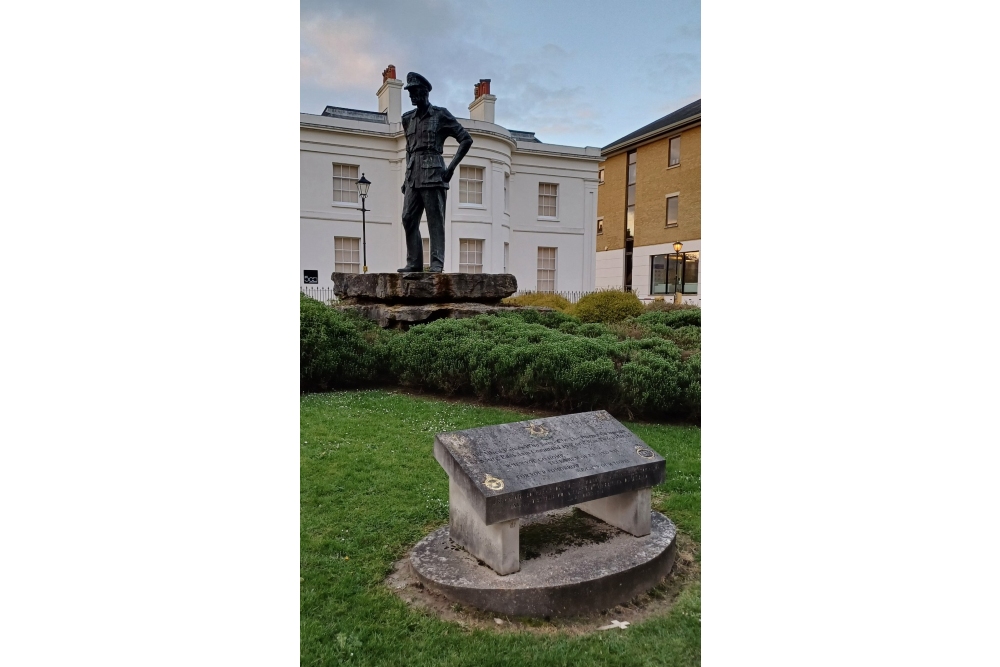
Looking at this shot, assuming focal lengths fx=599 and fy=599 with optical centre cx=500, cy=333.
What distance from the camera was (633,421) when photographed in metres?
5.09

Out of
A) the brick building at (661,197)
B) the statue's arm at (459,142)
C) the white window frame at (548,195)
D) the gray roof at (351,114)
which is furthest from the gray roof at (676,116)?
the white window frame at (548,195)

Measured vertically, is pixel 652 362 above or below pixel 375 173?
below

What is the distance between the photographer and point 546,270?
17172 millimetres

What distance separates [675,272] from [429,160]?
3.23 metres

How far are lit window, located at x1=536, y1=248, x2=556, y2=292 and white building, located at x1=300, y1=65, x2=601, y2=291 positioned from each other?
29 mm

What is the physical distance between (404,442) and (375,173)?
10.2 meters

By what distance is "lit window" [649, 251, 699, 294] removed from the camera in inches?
171

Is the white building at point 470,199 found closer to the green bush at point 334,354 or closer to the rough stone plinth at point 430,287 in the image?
the rough stone plinth at point 430,287

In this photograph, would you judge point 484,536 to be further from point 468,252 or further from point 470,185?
point 470,185

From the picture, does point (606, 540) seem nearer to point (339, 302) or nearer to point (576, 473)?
point (576, 473)

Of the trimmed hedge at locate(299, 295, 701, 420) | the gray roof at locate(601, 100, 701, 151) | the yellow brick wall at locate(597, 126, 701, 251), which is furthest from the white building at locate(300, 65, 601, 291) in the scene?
the gray roof at locate(601, 100, 701, 151)

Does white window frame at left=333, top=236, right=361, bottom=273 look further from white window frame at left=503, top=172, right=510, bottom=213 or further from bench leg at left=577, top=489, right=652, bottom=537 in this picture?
bench leg at left=577, top=489, right=652, bottom=537

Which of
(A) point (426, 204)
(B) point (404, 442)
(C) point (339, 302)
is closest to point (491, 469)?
(B) point (404, 442)

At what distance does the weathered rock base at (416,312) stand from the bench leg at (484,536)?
4.85m
